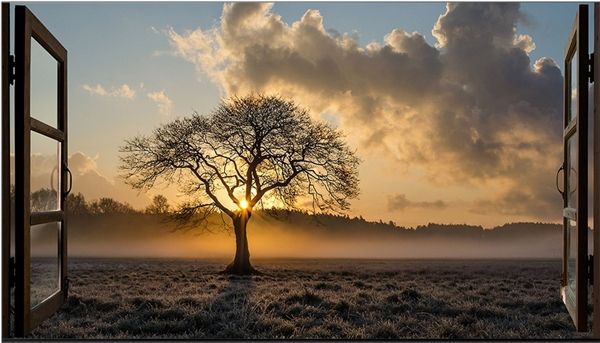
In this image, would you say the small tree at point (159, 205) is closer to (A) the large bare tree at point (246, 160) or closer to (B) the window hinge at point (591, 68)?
(A) the large bare tree at point (246, 160)

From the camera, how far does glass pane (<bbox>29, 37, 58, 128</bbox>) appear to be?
4.20 metres

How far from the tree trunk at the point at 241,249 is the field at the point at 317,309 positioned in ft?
2.90

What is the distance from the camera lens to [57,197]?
4.63 metres

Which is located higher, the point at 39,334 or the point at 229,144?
the point at 229,144

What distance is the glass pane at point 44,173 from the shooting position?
166 inches

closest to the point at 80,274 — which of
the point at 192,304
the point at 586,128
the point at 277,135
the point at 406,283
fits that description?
the point at 277,135

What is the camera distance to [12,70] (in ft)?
11.9

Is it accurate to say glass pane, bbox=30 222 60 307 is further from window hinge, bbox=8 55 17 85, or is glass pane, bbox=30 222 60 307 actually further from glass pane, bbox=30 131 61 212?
window hinge, bbox=8 55 17 85

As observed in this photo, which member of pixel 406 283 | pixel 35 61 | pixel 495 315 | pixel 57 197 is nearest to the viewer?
pixel 35 61

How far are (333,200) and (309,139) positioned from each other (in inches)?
46.3

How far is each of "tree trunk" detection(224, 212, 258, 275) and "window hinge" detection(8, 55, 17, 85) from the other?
26.0 feet

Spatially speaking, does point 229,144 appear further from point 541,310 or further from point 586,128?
point 586,128

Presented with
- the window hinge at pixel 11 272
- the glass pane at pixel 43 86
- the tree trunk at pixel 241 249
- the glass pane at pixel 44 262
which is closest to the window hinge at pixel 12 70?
the glass pane at pixel 43 86

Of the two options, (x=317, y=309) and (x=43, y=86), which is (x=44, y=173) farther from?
(x=317, y=309)
